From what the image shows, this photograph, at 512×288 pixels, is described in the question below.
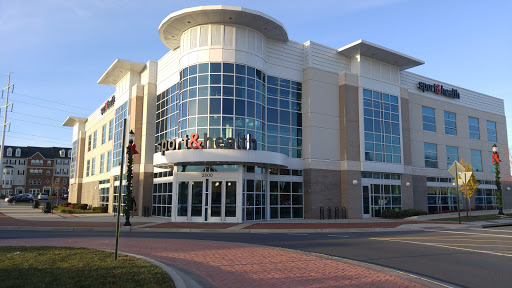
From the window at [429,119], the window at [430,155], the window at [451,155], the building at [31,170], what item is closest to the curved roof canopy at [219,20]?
the window at [429,119]

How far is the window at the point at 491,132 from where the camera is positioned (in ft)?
150

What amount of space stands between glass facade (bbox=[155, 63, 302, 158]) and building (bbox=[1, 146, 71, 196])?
305ft

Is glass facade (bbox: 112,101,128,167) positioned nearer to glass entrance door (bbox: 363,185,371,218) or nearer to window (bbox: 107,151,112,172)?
window (bbox: 107,151,112,172)

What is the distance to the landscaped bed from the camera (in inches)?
294

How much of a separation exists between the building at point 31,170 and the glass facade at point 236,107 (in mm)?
92985

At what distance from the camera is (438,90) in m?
40.7

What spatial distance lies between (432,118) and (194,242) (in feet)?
109

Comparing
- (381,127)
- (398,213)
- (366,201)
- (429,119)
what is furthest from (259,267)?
(429,119)

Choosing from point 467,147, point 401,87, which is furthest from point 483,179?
point 401,87

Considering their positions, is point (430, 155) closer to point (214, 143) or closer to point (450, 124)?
point (450, 124)

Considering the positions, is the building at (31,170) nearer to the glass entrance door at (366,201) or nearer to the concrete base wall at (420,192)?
the glass entrance door at (366,201)

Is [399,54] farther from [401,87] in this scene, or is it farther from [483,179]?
[483,179]

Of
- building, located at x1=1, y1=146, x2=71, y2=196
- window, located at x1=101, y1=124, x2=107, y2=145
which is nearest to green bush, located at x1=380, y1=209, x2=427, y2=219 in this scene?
window, located at x1=101, y1=124, x2=107, y2=145

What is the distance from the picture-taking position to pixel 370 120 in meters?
33.4
